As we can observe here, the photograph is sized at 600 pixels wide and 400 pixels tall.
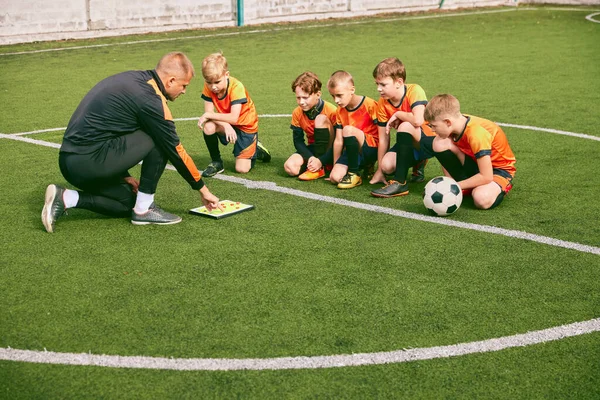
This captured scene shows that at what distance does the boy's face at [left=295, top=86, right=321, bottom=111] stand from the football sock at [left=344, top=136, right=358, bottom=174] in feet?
1.57

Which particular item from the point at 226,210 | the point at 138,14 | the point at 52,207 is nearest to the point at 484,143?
the point at 226,210

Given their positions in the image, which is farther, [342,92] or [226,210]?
[342,92]

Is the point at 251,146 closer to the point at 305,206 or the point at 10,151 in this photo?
the point at 305,206

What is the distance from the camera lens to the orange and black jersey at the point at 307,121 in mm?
7383

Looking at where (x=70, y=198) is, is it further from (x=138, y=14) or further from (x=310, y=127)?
(x=138, y=14)

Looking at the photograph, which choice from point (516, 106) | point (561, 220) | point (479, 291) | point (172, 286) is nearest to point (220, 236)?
point (172, 286)

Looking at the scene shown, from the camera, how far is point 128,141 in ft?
19.3

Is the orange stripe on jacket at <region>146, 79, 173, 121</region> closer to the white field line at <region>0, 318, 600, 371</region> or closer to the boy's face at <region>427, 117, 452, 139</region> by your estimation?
the boy's face at <region>427, 117, 452, 139</region>

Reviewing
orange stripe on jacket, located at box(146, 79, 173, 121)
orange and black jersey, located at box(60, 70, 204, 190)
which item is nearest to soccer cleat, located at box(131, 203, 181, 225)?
orange and black jersey, located at box(60, 70, 204, 190)

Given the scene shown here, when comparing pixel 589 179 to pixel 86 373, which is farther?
pixel 589 179

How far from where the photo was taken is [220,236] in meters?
5.73

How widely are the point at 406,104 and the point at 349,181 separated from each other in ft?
2.76

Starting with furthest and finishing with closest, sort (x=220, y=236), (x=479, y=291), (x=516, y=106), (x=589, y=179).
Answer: (x=516, y=106) < (x=589, y=179) < (x=220, y=236) < (x=479, y=291)

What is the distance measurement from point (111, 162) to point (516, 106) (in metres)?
6.03
